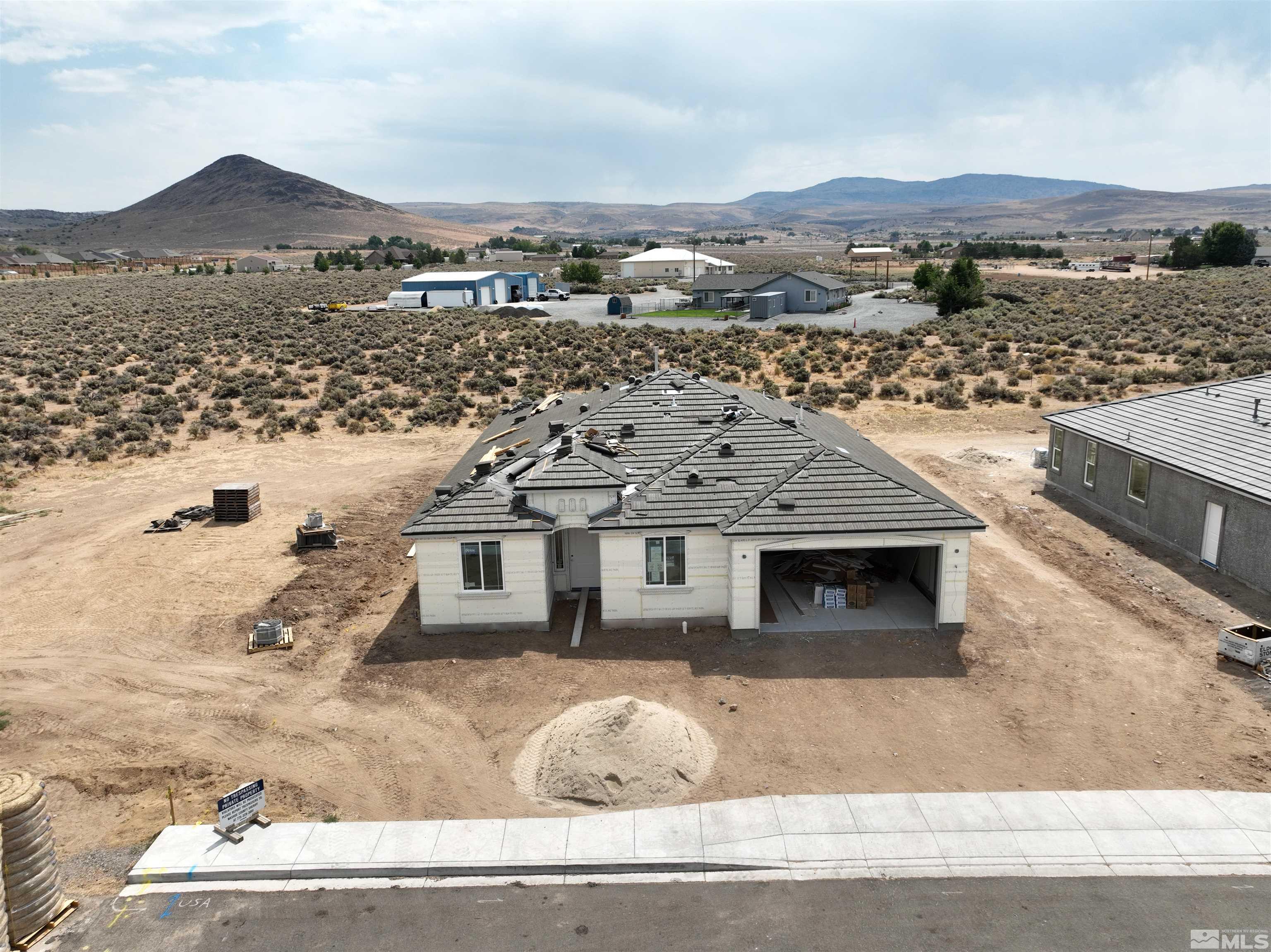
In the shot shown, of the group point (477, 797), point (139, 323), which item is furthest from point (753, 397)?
point (139, 323)

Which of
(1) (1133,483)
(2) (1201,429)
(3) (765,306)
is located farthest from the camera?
(3) (765,306)

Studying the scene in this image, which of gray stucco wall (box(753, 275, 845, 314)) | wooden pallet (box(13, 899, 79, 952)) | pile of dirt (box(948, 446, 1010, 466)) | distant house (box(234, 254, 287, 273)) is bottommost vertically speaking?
wooden pallet (box(13, 899, 79, 952))

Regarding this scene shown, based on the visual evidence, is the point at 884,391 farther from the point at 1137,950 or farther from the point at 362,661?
the point at 1137,950

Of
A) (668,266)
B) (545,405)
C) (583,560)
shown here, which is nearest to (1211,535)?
(583,560)

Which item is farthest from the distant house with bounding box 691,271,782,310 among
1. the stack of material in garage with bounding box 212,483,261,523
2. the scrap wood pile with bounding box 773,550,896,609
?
the scrap wood pile with bounding box 773,550,896,609

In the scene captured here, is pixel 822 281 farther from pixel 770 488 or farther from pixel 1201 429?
pixel 770 488

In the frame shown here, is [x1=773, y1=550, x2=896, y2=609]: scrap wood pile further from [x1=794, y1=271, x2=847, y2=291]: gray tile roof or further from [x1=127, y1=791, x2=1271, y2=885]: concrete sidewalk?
[x1=794, y1=271, x2=847, y2=291]: gray tile roof
